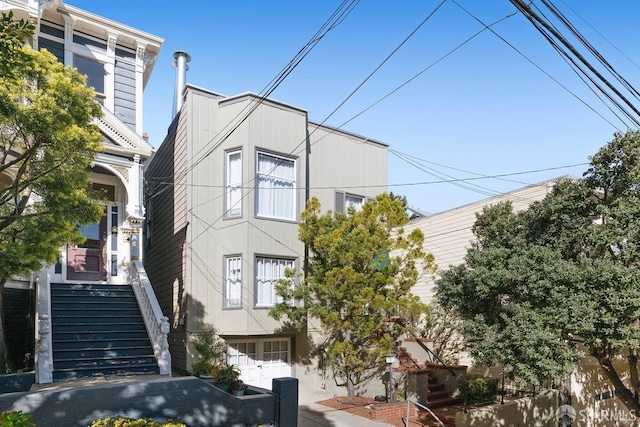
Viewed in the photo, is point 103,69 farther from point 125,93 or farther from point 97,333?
point 97,333

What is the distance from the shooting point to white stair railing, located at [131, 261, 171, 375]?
35.2 ft

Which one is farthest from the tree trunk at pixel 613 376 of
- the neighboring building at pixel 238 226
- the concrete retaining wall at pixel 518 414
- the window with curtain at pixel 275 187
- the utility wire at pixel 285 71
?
the window with curtain at pixel 275 187

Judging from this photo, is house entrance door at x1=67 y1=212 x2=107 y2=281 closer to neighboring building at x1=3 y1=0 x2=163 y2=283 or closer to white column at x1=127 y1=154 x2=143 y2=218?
neighboring building at x1=3 y1=0 x2=163 y2=283

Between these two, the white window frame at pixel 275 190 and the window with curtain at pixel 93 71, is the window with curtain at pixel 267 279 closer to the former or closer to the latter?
the white window frame at pixel 275 190

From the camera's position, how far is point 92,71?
14.1m

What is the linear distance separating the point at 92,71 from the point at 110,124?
2.34m

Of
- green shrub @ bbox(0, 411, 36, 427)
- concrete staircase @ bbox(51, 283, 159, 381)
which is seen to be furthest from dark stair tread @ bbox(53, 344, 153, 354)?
green shrub @ bbox(0, 411, 36, 427)

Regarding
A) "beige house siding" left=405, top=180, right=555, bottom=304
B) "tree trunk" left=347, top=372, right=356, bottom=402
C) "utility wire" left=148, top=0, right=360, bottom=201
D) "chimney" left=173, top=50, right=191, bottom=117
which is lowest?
"tree trunk" left=347, top=372, right=356, bottom=402

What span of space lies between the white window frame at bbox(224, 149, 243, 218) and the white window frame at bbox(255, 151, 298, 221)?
1.65ft

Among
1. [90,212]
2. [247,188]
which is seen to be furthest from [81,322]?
[247,188]

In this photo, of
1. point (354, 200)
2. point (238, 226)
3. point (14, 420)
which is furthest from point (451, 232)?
point (14, 420)

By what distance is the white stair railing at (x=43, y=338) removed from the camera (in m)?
9.23

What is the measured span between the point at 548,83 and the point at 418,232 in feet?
16.8

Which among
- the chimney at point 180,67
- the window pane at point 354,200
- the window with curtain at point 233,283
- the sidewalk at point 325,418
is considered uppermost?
the chimney at point 180,67
